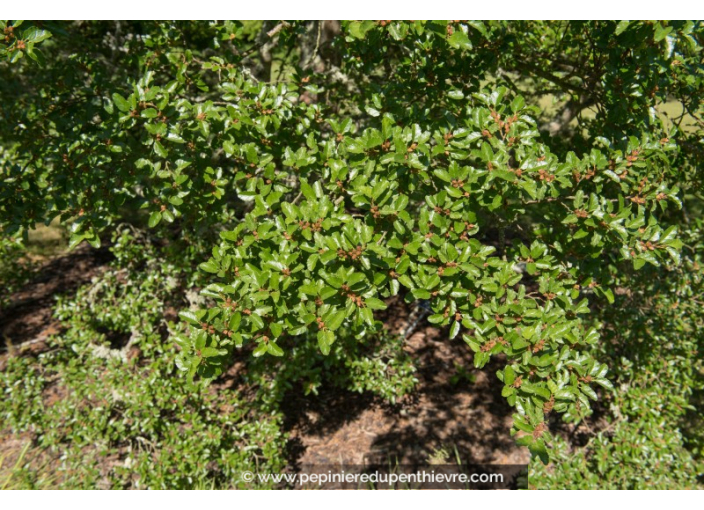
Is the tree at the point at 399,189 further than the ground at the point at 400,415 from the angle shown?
A: No

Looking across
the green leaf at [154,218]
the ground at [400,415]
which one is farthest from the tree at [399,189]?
the ground at [400,415]

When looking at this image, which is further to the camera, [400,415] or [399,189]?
[400,415]

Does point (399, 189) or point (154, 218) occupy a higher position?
point (399, 189)

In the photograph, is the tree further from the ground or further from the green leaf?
the ground

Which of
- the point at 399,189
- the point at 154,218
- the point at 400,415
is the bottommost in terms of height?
the point at 400,415

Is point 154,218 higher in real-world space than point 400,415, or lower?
higher

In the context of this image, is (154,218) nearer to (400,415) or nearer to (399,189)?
(399,189)

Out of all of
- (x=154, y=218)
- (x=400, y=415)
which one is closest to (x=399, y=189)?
(x=154, y=218)

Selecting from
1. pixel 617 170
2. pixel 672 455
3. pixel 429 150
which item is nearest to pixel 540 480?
pixel 672 455

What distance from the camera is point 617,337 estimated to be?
4094 millimetres

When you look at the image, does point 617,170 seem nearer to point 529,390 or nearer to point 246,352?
point 529,390

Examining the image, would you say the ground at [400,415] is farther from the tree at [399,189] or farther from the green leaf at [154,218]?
the green leaf at [154,218]

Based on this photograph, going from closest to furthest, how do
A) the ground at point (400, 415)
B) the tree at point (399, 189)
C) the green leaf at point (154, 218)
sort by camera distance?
1. the tree at point (399, 189)
2. the green leaf at point (154, 218)
3. the ground at point (400, 415)

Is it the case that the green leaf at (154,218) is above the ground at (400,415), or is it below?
above
